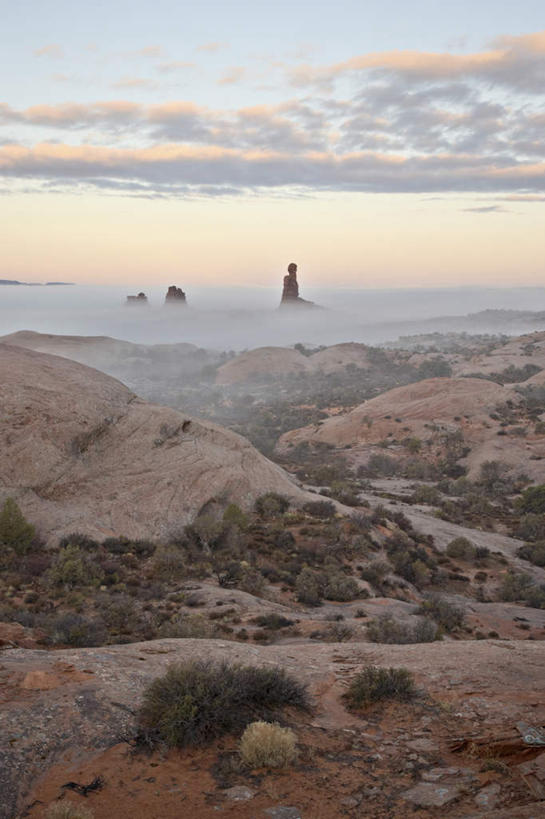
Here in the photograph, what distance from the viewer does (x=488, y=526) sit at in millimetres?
34438

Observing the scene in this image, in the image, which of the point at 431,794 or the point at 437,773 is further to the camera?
the point at 437,773

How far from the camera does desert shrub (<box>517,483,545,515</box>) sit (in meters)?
36.8

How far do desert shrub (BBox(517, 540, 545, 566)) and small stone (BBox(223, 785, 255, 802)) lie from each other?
25.5m

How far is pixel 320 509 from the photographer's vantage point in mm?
27719

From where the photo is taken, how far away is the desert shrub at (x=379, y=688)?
8.22 metres

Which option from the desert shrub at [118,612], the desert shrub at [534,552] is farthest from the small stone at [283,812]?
the desert shrub at [534,552]

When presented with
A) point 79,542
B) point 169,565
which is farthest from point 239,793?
point 79,542

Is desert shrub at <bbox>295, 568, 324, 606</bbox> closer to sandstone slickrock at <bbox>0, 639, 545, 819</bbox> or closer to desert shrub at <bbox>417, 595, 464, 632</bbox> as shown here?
desert shrub at <bbox>417, 595, 464, 632</bbox>

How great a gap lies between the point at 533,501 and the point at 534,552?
35.4 feet

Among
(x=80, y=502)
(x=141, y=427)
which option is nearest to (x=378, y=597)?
(x=80, y=502)

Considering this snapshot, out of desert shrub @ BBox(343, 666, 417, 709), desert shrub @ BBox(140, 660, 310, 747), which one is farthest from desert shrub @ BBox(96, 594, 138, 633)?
desert shrub @ BBox(343, 666, 417, 709)

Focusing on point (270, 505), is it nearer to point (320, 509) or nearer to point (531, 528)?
point (320, 509)

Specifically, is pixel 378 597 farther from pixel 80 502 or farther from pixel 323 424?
pixel 323 424

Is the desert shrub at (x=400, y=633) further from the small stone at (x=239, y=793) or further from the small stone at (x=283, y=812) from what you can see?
the small stone at (x=283, y=812)
